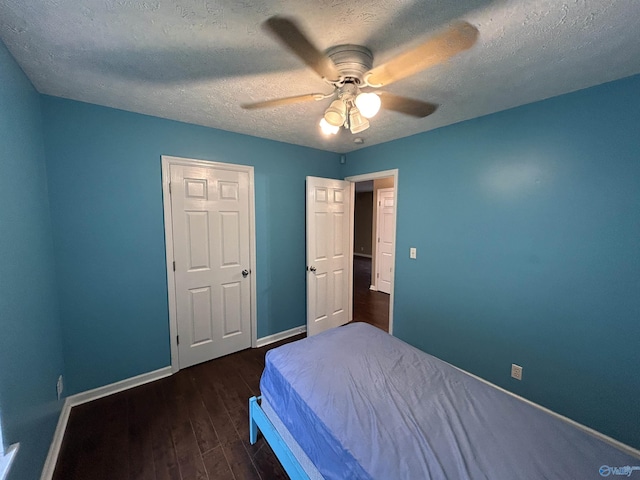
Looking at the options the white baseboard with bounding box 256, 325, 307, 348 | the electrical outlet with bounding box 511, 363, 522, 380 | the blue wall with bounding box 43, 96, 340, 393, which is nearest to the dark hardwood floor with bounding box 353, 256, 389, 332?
the white baseboard with bounding box 256, 325, 307, 348

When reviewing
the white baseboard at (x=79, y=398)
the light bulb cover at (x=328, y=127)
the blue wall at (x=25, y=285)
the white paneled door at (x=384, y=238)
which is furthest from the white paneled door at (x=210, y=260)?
the white paneled door at (x=384, y=238)

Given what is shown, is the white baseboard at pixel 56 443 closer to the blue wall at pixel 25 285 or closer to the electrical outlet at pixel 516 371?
the blue wall at pixel 25 285

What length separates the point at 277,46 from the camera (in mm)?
1325

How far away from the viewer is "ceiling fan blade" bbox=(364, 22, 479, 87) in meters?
0.94

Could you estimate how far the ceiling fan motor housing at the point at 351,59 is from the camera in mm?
1312

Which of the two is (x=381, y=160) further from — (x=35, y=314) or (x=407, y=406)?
(x=35, y=314)

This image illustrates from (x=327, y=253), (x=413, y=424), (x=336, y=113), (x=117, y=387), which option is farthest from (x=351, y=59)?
(x=117, y=387)

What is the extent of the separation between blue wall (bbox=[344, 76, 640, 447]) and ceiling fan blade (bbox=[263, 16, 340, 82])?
62.8 inches

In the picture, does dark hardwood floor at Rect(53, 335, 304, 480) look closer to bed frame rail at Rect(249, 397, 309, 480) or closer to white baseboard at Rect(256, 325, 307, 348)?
bed frame rail at Rect(249, 397, 309, 480)

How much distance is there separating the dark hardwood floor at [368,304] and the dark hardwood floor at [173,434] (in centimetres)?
185

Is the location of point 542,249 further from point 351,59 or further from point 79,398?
point 79,398

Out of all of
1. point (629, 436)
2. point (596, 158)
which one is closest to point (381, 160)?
point (596, 158)

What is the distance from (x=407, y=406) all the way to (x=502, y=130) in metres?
2.19

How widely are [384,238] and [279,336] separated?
9.53ft
